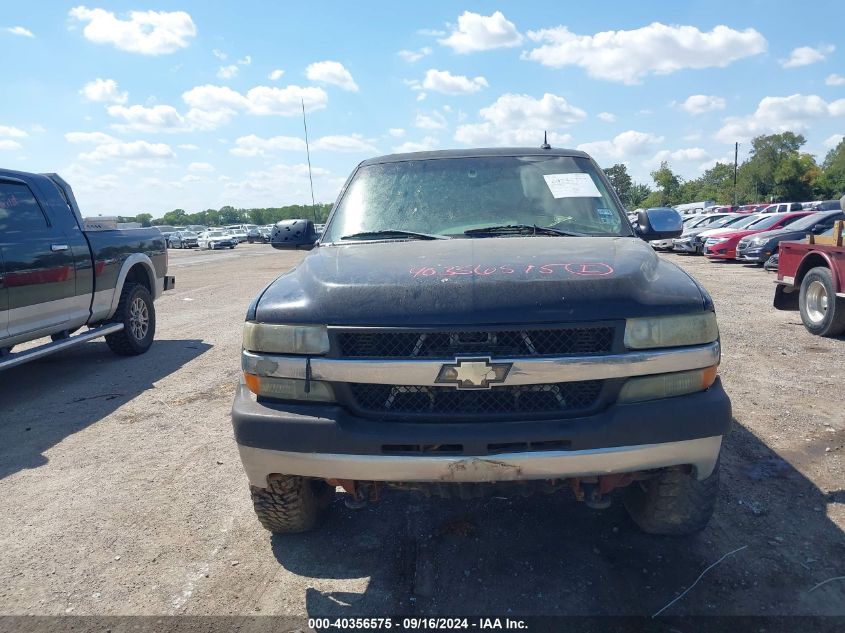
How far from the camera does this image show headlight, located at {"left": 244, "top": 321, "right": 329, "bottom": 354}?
2514mm

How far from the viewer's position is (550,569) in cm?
284

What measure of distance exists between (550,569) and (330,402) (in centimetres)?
127

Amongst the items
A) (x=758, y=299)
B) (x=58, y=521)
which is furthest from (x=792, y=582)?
(x=758, y=299)

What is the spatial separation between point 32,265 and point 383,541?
4.61m

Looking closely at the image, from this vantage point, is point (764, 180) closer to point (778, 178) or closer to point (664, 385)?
point (778, 178)

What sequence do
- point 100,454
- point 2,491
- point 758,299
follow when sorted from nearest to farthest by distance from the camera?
point 2,491 → point 100,454 → point 758,299

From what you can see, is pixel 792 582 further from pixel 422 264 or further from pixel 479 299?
pixel 422 264

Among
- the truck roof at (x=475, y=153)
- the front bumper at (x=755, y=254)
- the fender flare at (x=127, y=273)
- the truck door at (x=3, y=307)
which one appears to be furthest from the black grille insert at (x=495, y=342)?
the front bumper at (x=755, y=254)

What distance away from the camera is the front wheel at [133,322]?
24.4 ft

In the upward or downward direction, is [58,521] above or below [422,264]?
below

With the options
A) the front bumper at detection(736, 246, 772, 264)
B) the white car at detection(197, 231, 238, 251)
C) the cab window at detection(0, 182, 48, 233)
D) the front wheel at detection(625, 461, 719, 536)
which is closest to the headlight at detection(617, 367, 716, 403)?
the front wheel at detection(625, 461, 719, 536)

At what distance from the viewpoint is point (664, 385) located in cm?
248

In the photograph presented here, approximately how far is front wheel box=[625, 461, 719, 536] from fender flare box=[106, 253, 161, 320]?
6.30m

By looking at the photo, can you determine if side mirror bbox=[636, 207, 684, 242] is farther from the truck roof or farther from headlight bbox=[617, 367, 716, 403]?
headlight bbox=[617, 367, 716, 403]
